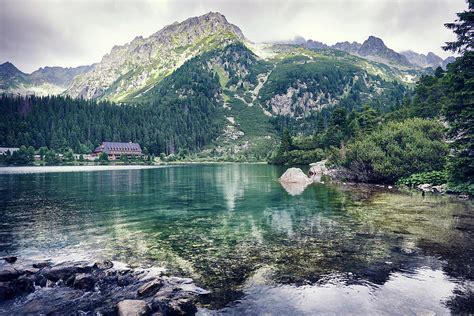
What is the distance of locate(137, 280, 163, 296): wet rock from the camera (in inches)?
578

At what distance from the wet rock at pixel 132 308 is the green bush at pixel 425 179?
52.5 m

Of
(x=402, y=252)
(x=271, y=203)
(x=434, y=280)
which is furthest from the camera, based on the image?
(x=271, y=203)

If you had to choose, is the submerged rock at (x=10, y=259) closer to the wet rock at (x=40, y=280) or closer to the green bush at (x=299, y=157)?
the wet rock at (x=40, y=280)

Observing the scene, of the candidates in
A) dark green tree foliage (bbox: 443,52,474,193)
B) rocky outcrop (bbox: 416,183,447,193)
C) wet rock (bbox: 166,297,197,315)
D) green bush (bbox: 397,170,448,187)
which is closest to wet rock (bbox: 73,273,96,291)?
wet rock (bbox: 166,297,197,315)

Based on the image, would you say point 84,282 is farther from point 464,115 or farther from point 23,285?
point 464,115

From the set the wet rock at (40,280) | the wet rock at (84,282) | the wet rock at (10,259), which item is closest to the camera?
the wet rock at (84,282)

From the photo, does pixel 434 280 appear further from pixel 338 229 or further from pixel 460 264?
pixel 338 229

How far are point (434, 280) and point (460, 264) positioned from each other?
3.43 metres

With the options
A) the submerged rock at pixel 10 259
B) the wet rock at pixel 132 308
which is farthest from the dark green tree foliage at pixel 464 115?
the submerged rock at pixel 10 259

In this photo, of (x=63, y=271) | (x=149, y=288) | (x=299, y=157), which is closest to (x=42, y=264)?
(x=63, y=271)

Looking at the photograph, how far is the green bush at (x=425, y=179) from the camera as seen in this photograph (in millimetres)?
53656

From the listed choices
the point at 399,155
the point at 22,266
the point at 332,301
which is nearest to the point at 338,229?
the point at 332,301

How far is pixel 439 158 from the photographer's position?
5841 centimetres

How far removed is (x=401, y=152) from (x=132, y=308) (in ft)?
192
